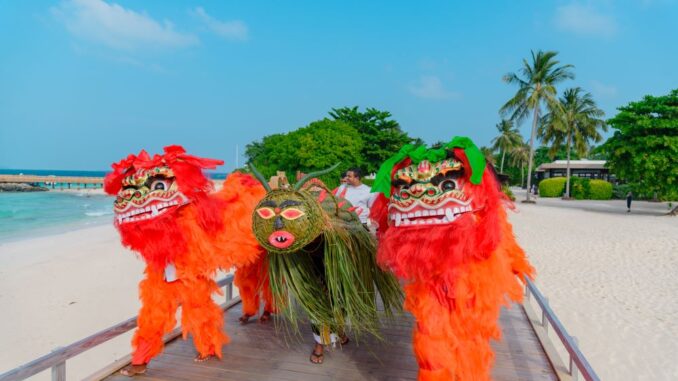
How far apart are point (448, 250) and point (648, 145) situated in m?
17.0

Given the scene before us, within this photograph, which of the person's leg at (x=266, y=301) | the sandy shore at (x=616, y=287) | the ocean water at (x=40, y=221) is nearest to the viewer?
the person's leg at (x=266, y=301)

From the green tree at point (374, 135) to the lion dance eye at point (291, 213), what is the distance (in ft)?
66.8

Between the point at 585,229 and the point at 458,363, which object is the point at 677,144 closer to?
the point at 585,229

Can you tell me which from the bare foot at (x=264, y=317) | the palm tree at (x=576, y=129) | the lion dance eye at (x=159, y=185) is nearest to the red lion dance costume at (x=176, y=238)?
the lion dance eye at (x=159, y=185)

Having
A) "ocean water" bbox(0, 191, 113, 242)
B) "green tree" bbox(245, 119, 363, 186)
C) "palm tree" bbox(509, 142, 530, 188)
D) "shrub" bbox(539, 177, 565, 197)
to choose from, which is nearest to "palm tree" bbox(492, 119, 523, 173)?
"palm tree" bbox(509, 142, 530, 188)

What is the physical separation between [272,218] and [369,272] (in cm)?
94

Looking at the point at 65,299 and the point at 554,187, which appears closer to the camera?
the point at 65,299

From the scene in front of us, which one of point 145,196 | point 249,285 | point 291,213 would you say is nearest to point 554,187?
point 249,285

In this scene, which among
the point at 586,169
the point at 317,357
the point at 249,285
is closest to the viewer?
the point at 317,357

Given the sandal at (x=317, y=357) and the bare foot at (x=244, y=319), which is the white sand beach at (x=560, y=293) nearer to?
the bare foot at (x=244, y=319)

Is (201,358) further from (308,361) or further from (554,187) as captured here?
(554,187)

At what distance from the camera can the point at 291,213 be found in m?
2.15

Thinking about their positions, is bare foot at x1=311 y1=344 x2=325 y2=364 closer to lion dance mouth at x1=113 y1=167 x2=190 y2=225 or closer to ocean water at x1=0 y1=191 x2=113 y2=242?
lion dance mouth at x1=113 y1=167 x2=190 y2=225

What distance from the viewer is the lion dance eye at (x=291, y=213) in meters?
Answer: 2.14
